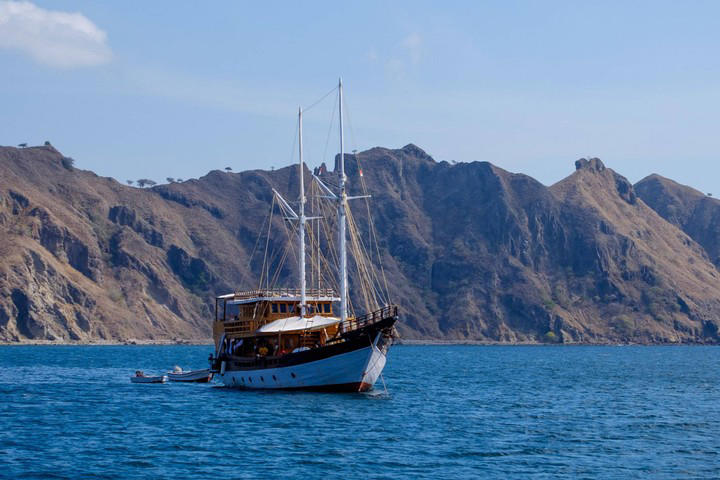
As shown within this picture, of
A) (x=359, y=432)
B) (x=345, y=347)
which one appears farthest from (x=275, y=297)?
(x=359, y=432)

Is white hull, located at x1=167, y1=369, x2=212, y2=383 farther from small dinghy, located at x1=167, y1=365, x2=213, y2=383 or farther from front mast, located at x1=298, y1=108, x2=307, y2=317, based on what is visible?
front mast, located at x1=298, y1=108, x2=307, y2=317

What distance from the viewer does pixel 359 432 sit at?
165 ft

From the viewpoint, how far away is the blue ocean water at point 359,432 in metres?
40.3

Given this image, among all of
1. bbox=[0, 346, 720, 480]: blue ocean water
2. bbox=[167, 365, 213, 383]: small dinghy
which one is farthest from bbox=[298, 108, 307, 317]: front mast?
bbox=[167, 365, 213, 383]: small dinghy

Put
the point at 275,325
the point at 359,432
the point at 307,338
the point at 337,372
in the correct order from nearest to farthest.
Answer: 1. the point at 359,432
2. the point at 337,372
3. the point at 307,338
4. the point at 275,325

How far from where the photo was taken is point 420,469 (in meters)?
40.1

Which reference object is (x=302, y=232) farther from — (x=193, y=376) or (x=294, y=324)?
(x=193, y=376)

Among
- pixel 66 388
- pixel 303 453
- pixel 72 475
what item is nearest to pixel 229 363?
pixel 66 388

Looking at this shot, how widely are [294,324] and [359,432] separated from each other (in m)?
23.5

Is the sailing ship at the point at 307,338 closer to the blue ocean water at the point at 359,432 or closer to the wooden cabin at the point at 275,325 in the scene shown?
the wooden cabin at the point at 275,325

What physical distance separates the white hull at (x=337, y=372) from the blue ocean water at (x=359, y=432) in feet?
4.26

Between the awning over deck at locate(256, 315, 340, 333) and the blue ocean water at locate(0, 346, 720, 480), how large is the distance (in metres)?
5.03

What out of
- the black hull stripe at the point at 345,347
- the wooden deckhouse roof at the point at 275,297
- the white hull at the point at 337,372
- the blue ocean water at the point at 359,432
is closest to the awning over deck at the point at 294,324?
the wooden deckhouse roof at the point at 275,297

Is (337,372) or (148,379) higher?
(337,372)
